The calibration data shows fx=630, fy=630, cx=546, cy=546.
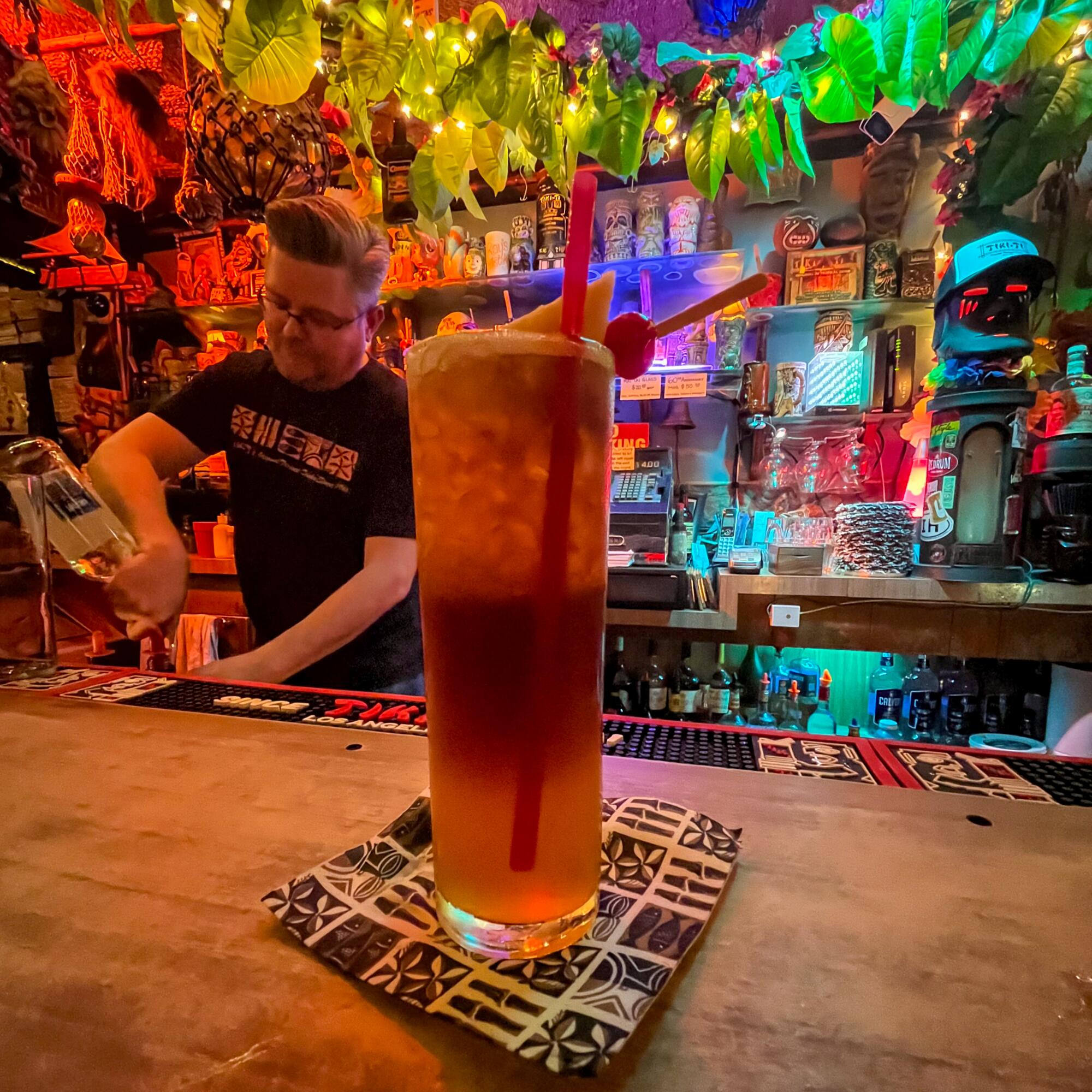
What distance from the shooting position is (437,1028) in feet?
1.35

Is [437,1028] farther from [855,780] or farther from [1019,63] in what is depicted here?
[1019,63]

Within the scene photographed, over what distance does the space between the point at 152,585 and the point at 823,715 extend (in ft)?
8.58

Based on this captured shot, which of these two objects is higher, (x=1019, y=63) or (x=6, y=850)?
(x=1019, y=63)

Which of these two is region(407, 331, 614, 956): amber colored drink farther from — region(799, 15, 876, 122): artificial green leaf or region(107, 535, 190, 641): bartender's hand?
region(107, 535, 190, 641): bartender's hand

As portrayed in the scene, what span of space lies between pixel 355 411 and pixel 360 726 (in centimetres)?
119

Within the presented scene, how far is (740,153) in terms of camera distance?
1.25m

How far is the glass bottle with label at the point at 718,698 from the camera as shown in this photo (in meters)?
2.62

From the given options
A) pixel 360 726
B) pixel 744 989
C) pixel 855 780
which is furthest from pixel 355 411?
pixel 744 989

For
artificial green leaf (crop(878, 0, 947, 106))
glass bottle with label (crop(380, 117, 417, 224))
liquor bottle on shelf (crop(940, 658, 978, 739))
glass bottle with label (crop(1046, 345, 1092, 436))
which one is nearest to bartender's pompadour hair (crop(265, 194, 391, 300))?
glass bottle with label (crop(380, 117, 417, 224))

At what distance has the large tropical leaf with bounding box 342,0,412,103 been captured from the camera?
108 centimetres

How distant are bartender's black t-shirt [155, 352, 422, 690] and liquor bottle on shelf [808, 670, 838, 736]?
1.65 metres

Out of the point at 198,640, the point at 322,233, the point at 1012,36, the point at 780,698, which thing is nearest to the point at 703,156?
the point at 1012,36

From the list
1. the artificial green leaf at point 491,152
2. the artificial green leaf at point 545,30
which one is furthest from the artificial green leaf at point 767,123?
the artificial green leaf at point 491,152

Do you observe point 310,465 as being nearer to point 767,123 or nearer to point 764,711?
point 767,123
